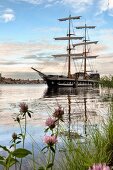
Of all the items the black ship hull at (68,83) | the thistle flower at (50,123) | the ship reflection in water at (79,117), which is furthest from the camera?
the black ship hull at (68,83)

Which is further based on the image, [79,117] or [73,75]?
[73,75]

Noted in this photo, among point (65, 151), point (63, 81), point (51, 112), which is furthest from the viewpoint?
point (63, 81)

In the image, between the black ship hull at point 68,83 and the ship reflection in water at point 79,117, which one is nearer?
the ship reflection in water at point 79,117

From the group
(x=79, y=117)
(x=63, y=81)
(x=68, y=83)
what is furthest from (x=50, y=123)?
(x=68, y=83)

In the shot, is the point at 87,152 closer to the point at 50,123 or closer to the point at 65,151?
the point at 65,151

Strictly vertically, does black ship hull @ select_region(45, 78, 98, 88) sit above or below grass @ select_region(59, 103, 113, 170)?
above

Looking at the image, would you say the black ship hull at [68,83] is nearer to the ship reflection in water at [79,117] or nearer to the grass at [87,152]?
the ship reflection in water at [79,117]

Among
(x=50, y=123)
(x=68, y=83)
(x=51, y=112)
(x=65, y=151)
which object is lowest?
(x=51, y=112)

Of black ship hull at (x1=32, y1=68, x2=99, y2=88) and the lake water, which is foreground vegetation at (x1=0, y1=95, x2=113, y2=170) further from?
black ship hull at (x1=32, y1=68, x2=99, y2=88)

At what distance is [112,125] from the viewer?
739 centimetres

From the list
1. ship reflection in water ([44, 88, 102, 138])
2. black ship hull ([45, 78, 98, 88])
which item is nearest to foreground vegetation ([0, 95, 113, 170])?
ship reflection in water ([44, 88, 102, 138])

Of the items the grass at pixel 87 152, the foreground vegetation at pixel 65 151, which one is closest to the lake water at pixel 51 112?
the grass at pixel 87 152

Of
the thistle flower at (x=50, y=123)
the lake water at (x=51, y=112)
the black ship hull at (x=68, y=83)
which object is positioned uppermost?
the black ship hull at (x=68, y=83)

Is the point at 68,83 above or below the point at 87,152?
above
